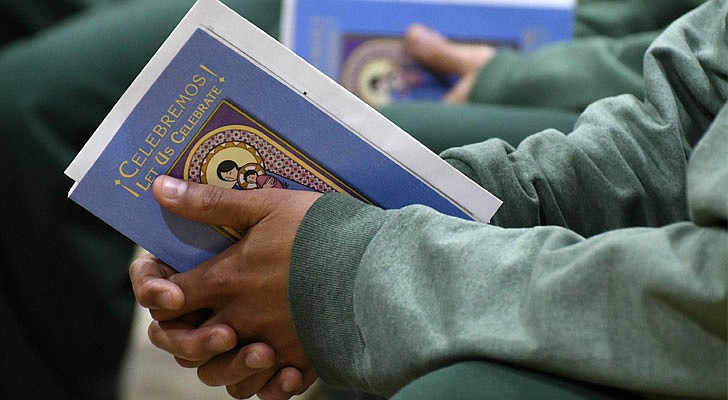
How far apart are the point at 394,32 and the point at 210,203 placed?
761 mm

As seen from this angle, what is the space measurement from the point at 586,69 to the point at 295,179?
22.6 inches

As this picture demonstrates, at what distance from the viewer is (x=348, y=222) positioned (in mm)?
596

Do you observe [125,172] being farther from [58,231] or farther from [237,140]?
[58,231]

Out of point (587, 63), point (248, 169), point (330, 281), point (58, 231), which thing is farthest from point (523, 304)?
point (58, 231)

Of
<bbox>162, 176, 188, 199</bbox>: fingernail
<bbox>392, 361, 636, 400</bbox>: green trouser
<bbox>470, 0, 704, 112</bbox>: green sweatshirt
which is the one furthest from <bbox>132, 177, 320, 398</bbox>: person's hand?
<bbox>470, 0, 704, 112</bbox>: green sweatshirt

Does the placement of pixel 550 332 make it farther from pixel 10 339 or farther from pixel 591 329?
pixel 10 339

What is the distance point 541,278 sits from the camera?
519mm

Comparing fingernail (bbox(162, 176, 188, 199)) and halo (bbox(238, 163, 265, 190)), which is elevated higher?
halo (bbox(238, 163, 265, 190))

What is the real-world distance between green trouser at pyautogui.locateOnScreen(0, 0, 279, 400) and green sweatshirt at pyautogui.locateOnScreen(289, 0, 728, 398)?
64 cm

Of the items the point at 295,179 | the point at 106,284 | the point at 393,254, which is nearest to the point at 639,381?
the point at 393,254

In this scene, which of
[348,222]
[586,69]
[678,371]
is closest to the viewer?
[678,371]

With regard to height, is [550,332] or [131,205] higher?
[550,332]

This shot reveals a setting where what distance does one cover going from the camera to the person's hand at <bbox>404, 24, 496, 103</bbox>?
133cm

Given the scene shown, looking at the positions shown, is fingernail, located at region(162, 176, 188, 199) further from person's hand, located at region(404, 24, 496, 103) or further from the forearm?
person's hand, located at region(404, 24, 496, 103)
